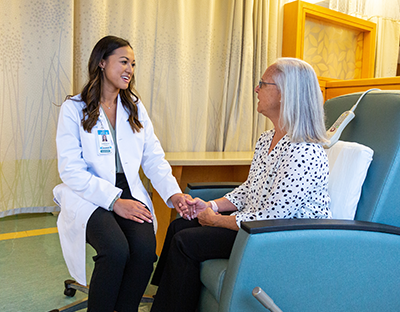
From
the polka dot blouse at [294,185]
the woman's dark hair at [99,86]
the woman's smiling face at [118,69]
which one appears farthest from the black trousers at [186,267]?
the woman's smiling face at [118,69]

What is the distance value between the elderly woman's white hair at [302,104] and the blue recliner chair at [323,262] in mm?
284

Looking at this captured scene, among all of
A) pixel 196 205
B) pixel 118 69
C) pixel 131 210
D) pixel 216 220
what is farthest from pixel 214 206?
pixel 118 69

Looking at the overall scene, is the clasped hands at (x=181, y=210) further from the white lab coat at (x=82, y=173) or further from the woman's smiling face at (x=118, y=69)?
the woman's smiling face at (x=118, y=69)

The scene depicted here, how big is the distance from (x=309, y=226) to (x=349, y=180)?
0.37 m

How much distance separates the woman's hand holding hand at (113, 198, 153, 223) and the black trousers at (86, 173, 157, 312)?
26 millimetres

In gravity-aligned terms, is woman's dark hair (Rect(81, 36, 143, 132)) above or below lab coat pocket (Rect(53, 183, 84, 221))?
above

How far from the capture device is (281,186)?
1.33 m

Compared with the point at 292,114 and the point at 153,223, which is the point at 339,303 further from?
the point at 153,223

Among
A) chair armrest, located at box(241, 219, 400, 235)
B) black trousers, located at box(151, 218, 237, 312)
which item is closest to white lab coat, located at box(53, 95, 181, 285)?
black trousers, located at box(151, 218, 237, 312)

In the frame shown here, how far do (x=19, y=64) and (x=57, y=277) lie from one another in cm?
156

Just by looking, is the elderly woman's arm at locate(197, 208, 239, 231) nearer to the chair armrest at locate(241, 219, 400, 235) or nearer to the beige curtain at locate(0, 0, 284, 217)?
the chair armrest at locate(241, 219, 400, 235)

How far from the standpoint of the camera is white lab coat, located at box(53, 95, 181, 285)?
1508mm

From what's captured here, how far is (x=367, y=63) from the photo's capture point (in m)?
4.24

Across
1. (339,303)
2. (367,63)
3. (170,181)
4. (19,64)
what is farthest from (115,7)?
(367,63)
